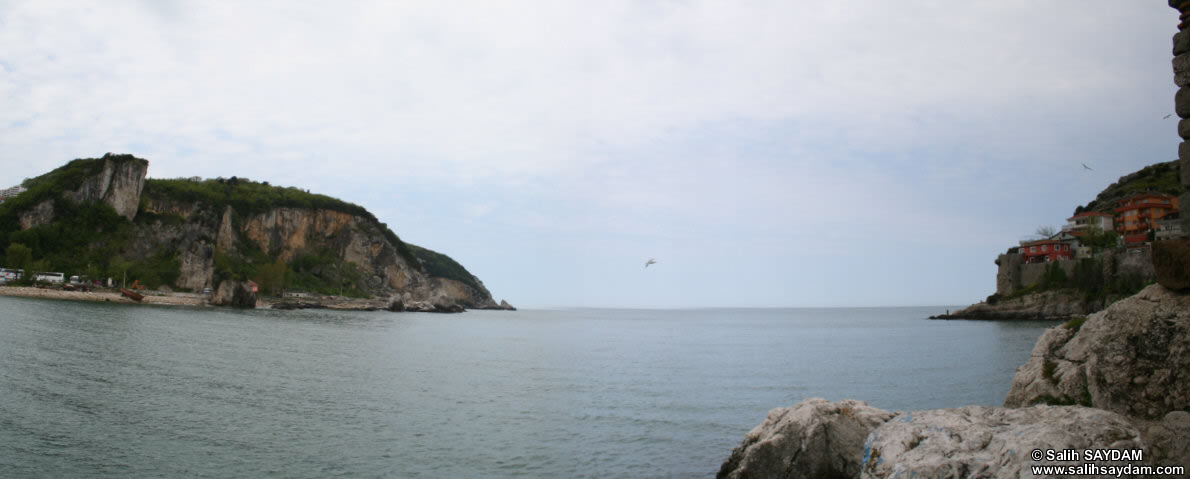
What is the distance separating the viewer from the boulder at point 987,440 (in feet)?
24.4

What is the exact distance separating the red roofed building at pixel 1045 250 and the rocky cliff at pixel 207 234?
13298 centimetres

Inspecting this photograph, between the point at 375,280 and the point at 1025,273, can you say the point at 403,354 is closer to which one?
the point at 1025,273

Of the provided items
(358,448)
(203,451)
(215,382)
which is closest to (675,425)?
(358,448)

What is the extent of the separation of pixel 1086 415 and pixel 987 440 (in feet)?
4.30

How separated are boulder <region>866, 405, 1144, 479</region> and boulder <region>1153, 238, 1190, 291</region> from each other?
2272 mm

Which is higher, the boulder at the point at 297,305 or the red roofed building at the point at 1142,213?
the red roofed building at the point at 1142,213

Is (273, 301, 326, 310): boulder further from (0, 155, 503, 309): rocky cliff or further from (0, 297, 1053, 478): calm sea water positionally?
(0, 297, 1053, 478): calm sea water

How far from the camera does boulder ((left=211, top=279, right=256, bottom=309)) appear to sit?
105 metres

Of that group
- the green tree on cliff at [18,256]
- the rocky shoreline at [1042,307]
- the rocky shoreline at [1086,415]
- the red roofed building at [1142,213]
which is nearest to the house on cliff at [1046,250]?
the red roofed building at [1142,213]

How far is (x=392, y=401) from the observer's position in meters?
25.5

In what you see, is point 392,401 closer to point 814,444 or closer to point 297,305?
point 814,444

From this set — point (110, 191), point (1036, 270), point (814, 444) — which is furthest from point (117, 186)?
point (1036, 270)

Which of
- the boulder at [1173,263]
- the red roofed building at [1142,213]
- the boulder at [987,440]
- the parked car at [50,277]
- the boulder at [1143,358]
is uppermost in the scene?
the red roofed building at [1142,213]

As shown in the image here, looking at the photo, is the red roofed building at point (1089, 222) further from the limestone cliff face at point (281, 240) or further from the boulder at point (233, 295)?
the limestone cliff face at point (281, 240)
